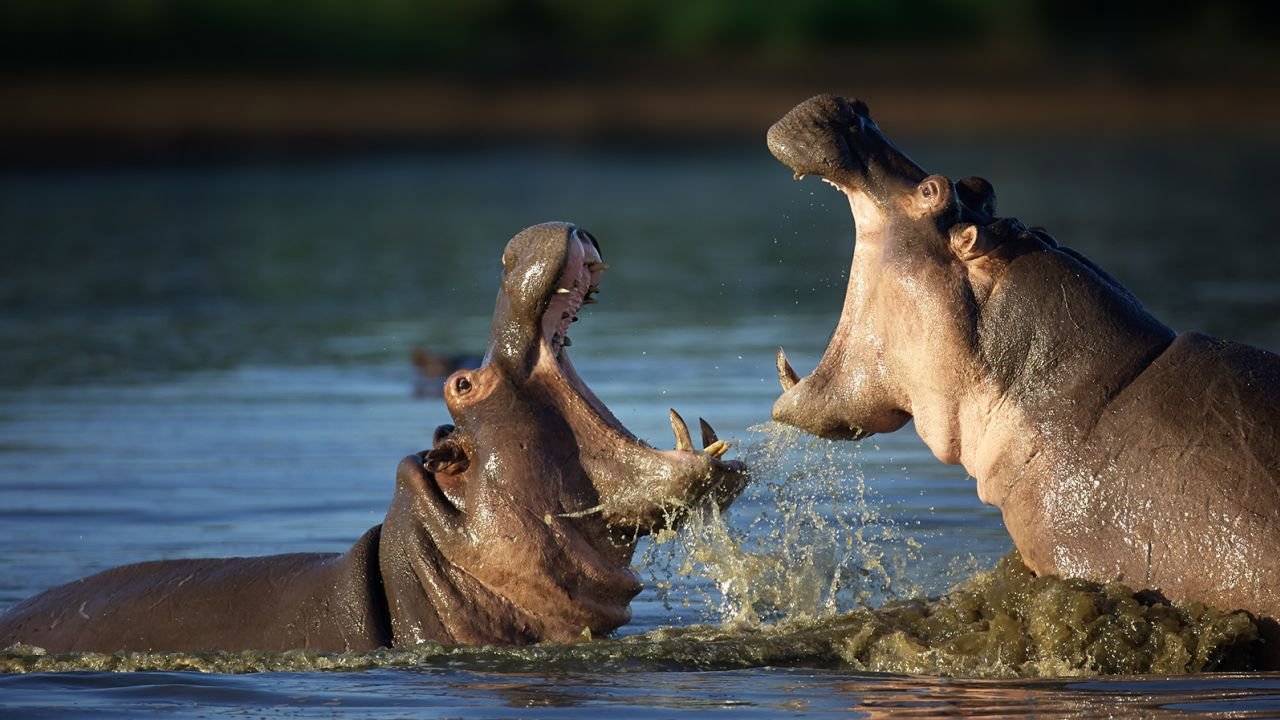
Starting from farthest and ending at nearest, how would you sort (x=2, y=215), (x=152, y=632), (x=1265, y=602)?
(x=2, y=215) → (x=152, y=632) → (x=1265, y=602)

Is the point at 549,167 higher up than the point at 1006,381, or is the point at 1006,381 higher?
the point at 549,167

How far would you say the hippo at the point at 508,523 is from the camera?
6480 mm

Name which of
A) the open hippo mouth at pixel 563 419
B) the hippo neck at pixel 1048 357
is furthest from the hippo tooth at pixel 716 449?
the hippo neck at pixel 1048 357

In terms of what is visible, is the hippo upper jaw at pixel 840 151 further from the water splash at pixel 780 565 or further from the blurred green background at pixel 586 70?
the blurred green background at pixel 586 70

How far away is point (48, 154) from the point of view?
3438 cm

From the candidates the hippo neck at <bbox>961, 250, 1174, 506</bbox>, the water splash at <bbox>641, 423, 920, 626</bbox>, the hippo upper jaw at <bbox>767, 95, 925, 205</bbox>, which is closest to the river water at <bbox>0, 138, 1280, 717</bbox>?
the water splash at <bbox>641, 423, 920, 626</bbox>

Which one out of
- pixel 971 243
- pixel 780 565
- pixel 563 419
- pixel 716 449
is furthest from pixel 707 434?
pixel 971 243

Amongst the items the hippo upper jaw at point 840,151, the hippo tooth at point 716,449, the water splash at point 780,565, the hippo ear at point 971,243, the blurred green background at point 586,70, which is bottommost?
the water splash at point 780,565

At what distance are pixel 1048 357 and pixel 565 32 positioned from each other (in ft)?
124

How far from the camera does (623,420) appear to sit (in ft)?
36.3

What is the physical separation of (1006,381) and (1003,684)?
2.67 feet

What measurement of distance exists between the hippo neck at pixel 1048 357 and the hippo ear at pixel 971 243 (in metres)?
0.09

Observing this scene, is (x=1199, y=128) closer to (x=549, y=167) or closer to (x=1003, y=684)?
(x=549, y=167)

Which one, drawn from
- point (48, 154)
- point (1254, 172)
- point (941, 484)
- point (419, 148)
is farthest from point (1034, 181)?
point (941, 484)
